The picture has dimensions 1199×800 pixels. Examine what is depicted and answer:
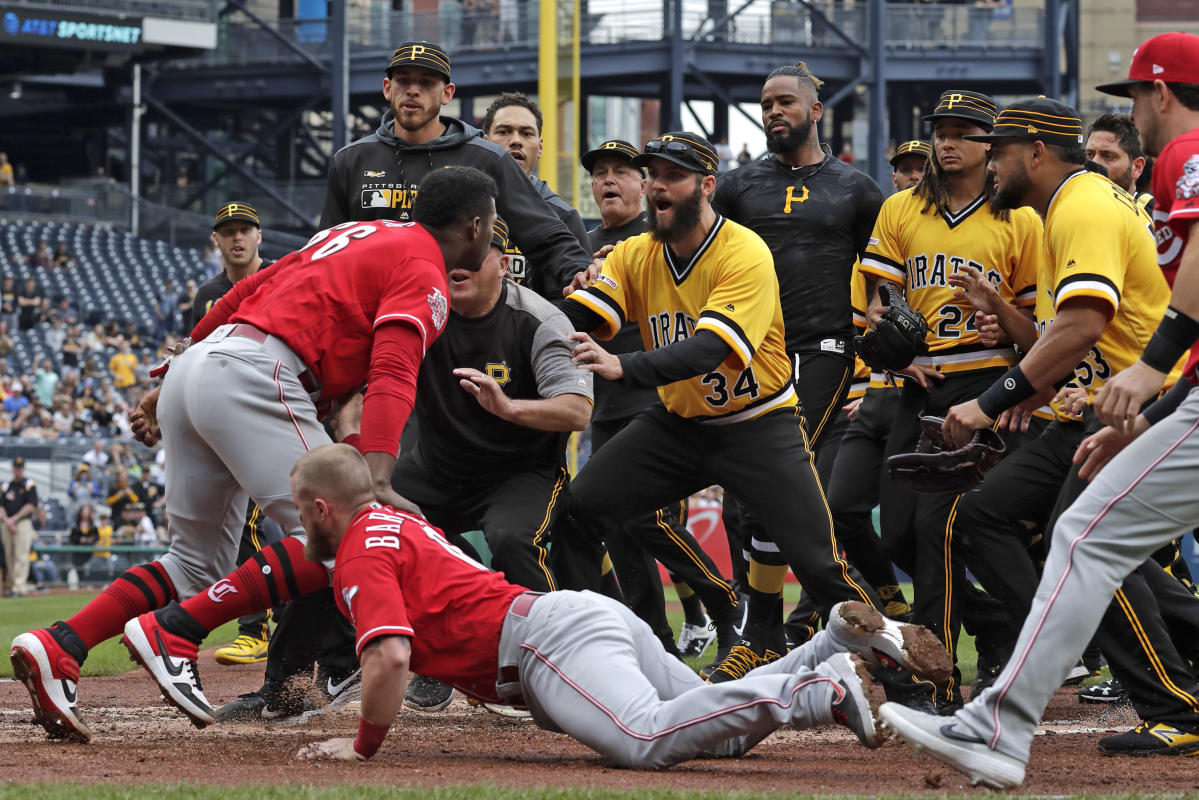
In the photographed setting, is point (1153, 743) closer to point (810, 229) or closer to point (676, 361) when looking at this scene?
point (676, 361)

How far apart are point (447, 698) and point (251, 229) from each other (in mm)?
4080

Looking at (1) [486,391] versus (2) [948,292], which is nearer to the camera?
(1) [486,391]

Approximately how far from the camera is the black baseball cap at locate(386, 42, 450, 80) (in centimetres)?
685

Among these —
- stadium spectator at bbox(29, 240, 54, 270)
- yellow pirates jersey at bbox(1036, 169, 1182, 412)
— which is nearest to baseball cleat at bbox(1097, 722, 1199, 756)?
yellow pirates jersey at bbox(1036, 169, 1182, 412)

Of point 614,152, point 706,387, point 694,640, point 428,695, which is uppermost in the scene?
point 614,152

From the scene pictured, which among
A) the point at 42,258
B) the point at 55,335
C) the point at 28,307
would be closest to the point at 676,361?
the point at 55,335

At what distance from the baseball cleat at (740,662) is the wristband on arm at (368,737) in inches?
82.8

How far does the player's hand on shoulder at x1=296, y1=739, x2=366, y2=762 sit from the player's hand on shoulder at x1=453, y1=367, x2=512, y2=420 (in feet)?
4.96

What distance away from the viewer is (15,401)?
2147 cm

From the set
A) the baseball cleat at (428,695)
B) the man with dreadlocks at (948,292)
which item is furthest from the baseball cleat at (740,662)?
the baseball cleat at (428,695)

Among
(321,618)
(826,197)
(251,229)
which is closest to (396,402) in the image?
(321,618)

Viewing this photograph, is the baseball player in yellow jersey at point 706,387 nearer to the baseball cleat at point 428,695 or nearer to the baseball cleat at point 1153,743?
the baseball cleat at point 428,695

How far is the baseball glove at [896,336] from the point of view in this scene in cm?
603

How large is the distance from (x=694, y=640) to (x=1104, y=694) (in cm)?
298
